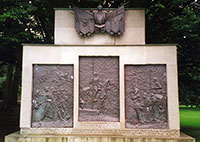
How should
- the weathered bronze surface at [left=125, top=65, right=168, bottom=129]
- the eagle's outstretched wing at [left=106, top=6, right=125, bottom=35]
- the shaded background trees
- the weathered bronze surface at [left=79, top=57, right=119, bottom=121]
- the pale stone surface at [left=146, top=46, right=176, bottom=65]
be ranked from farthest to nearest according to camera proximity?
the shaded background trees
the eagle's outstretched wing at [left=106, top=6, right=125, bottom=35]
the pale stone surface at [left=146, top=46, right=176, bottom=65]
the weathered bronze surface at [left=79, top=57, right=119, bottom=121]
the weathered bronze surface at [left=125, top=65, right=168, bottom=129]

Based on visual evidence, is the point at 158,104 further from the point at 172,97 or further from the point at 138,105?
the point at 138,105

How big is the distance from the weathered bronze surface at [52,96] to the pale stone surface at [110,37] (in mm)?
1392

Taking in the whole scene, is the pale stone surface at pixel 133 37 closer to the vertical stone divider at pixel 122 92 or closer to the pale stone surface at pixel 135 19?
the pale stone surface at pixel 135 19

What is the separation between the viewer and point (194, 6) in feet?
37.9

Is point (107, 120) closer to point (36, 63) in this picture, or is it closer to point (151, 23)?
point (36, 63)

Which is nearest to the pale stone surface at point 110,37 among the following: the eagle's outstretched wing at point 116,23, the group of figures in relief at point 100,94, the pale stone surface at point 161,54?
the eagle's outstretched wing at point 116,23

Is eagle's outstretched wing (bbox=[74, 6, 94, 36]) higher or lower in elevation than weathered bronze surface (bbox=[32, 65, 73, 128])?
higher

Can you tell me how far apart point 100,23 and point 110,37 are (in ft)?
2.71

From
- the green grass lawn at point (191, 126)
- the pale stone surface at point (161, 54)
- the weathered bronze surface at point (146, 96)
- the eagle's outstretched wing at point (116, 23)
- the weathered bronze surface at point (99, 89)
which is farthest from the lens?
the green grass lawn at point (191, 126)

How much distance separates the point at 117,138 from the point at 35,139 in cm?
356

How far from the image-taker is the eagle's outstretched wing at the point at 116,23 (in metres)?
10.2

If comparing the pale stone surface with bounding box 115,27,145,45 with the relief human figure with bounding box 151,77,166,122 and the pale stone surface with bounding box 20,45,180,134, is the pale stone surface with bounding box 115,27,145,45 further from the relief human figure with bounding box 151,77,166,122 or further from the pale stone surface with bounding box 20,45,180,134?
the relief human figure with bounding box 151,77,166,122

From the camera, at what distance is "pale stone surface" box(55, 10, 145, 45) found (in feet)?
34.0

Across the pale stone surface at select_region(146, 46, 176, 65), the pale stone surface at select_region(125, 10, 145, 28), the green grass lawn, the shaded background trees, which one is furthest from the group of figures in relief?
the green grass lawn
